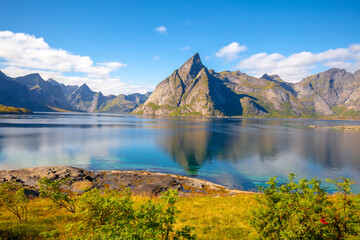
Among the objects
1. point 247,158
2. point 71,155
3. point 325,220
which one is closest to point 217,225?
point 325,220

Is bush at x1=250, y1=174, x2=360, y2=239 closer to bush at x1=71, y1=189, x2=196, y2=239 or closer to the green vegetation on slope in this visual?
the green vegetation on slope

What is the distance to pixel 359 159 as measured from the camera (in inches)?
2724

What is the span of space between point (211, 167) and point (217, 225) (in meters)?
41.1

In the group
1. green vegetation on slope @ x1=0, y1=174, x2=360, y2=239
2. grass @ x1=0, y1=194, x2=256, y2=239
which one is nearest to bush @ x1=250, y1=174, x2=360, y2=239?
green vegetation on slope @ x1=0, y1=174, x2=360, y2=239

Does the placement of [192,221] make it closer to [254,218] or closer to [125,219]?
[254,218]

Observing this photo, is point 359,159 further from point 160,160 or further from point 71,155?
point 71,155

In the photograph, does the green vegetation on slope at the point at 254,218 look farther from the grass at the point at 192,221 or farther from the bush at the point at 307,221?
the grass at the point at 192,221

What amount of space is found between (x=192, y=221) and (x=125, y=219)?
1125cm

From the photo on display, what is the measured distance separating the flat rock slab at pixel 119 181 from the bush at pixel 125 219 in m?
24.9

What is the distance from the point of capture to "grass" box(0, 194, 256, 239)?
43.5ft

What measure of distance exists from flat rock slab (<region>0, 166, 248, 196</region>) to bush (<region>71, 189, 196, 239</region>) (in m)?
24.9

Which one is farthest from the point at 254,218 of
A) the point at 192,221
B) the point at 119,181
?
the point at 119,181

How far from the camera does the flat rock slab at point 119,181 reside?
117 feet

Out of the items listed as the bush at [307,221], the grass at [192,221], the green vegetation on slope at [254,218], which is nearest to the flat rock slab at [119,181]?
the grass at [192,221]
